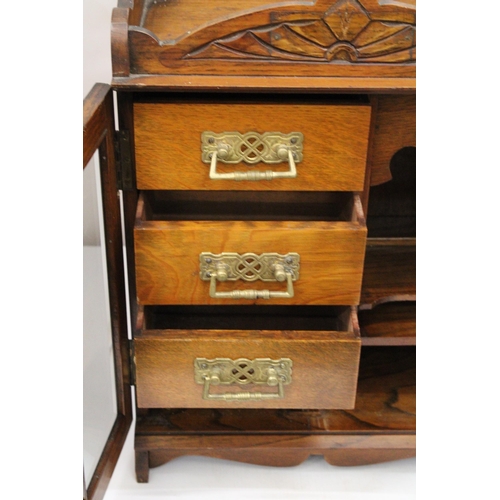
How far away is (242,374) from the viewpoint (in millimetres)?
855

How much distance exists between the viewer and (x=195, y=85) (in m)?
0.75

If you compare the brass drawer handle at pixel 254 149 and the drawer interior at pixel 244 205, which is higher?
the brass drawer handle at pixel 254 149

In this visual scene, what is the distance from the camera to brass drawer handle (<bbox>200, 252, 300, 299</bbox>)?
815 millimetres

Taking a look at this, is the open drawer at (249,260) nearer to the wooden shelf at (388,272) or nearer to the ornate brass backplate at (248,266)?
the ornate brass backplate at (248,266)

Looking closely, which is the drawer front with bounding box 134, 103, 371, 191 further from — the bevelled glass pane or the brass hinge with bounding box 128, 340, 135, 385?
the brass hinge with bounding box 128, 340, 135, 385

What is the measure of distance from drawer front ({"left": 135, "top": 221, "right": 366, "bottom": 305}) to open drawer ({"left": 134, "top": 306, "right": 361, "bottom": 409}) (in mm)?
48

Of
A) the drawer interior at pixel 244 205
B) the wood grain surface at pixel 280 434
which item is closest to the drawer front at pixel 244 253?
the drawer interior at pixel 244 205

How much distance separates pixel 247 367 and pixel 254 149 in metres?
0.29

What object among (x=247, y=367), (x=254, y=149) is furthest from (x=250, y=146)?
(x=247, y=367)

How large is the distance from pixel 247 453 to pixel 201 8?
69 centimetres

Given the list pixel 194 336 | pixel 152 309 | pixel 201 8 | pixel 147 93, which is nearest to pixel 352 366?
pixel 194 336

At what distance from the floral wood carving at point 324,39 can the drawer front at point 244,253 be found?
0.21 m

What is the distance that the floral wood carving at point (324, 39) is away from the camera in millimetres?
743

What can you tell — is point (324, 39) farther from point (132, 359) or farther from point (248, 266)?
point (132, 359)
